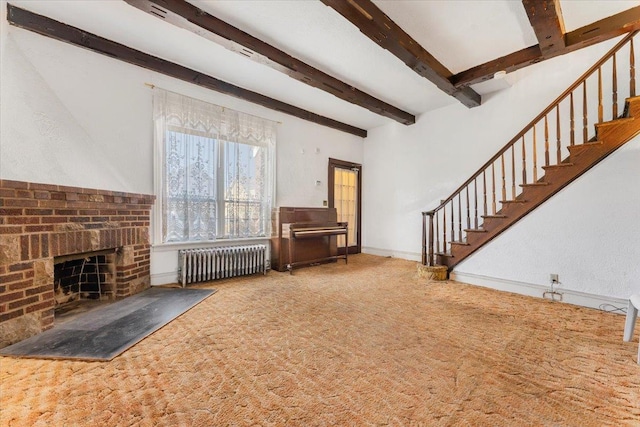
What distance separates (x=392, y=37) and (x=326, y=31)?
0.71 meters

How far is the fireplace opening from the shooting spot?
2830 mm

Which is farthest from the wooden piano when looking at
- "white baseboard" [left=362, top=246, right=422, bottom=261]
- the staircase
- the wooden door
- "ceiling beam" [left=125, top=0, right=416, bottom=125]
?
"ceiling beam" [left=125, top=0, right=416, bottom=125]

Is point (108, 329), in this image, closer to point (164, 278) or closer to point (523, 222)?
point (164, 278)

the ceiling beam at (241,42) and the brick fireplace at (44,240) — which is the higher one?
the ceiling beam at (241,42)

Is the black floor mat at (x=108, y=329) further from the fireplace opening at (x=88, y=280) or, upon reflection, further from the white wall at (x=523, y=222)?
the white wall at (x=523, y=222)

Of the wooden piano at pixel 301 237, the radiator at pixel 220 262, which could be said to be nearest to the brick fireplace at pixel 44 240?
the radiator at pixel 220 262

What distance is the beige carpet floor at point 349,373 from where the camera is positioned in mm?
1336

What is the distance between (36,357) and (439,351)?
9.55 ft

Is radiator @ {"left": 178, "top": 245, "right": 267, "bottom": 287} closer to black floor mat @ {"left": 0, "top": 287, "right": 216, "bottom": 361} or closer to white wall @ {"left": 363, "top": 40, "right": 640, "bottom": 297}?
black floor mat @ {"left": 0, "top": 287, "right": 216, "bottom": 361}

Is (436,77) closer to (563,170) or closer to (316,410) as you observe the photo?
(563,170)

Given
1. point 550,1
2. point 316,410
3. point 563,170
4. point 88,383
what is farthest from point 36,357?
point 563,170

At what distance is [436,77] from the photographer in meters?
3.48

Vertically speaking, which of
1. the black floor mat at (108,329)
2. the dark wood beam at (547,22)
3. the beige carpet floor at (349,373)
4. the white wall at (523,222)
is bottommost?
the beige carpet floor at (349,373)

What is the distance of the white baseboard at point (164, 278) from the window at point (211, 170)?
48 centimetres
